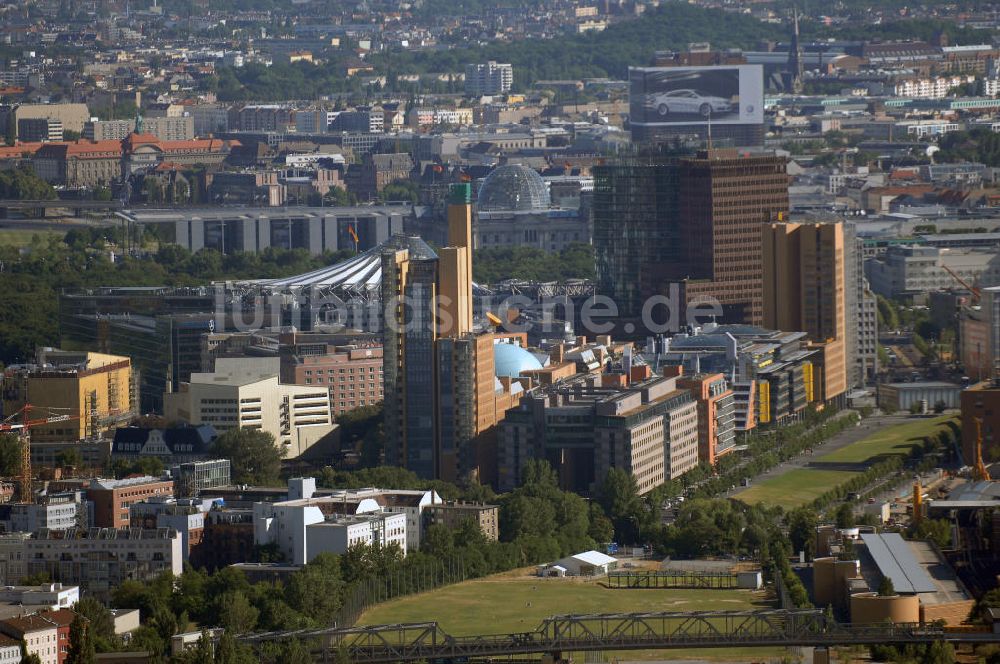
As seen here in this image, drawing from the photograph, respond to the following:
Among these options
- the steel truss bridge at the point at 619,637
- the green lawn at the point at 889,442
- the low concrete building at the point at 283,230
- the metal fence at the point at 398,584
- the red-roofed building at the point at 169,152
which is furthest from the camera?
the red-roofed building at the point at 169,152

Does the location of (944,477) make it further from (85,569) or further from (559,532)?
(85,569)

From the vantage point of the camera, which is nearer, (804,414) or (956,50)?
(804,414)

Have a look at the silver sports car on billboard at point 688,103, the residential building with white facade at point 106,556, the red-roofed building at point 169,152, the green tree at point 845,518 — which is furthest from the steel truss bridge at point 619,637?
the red-roofed building at point 169,152

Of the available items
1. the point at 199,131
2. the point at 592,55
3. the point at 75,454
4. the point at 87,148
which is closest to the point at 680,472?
the point at 75,454

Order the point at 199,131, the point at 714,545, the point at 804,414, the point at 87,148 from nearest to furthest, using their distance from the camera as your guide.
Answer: the point at 714,545 → the point at 804,414 → the point at 87,148 → the point at 199,131

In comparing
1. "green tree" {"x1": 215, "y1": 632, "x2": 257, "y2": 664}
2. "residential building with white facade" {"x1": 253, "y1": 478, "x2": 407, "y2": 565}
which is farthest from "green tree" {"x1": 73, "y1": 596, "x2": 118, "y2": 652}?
"residential building with white facade" {"x1": 253, "y1": 478, "x2": 407, "y2": 565}

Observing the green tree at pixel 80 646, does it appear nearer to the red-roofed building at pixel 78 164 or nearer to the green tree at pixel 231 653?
the green tree at pixel 231 653
